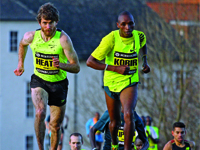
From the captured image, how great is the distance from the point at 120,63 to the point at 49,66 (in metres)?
1.19

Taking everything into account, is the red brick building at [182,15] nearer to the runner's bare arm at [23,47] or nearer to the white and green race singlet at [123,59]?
the white and green race singlet at [123,59]

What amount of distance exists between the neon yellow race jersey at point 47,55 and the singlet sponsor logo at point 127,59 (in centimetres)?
90

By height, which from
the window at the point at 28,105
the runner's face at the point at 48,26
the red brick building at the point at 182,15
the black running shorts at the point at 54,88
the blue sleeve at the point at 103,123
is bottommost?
the window at the point at 28,105

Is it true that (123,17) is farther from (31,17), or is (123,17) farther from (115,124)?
(31,17)

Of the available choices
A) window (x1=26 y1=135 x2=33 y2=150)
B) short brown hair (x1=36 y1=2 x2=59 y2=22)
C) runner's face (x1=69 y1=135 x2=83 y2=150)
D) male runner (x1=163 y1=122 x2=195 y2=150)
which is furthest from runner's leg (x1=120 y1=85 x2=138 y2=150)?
window (x1=26 y1=135 x2=33 y2=150)

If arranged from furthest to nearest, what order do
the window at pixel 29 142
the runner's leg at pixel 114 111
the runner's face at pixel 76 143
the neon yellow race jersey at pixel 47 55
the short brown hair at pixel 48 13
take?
the window at pixel 29 142
the runner's face at pixel 76 143
the runner's leg at pixel 114 111
the neon yellow race jersey at pixel 47 55
the short brown hair at pixel 48 13

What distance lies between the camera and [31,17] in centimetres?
3816

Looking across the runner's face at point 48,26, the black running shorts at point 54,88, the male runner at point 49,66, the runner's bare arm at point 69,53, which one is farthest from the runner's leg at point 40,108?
the runner's face at point 48,26

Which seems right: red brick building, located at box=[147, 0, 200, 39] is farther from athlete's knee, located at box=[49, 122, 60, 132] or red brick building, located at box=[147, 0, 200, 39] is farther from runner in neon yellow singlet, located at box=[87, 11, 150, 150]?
athlete's knee, located at box=[49, 122, 60, 132]

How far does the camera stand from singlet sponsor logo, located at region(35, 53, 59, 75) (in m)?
8.77

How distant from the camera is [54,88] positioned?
8.91 meters

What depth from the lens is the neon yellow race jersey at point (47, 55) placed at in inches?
344

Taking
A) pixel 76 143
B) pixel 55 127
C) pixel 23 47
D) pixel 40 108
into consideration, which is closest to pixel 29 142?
pixel 76 143

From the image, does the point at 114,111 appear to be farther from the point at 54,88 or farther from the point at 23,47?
the point at 23,47
